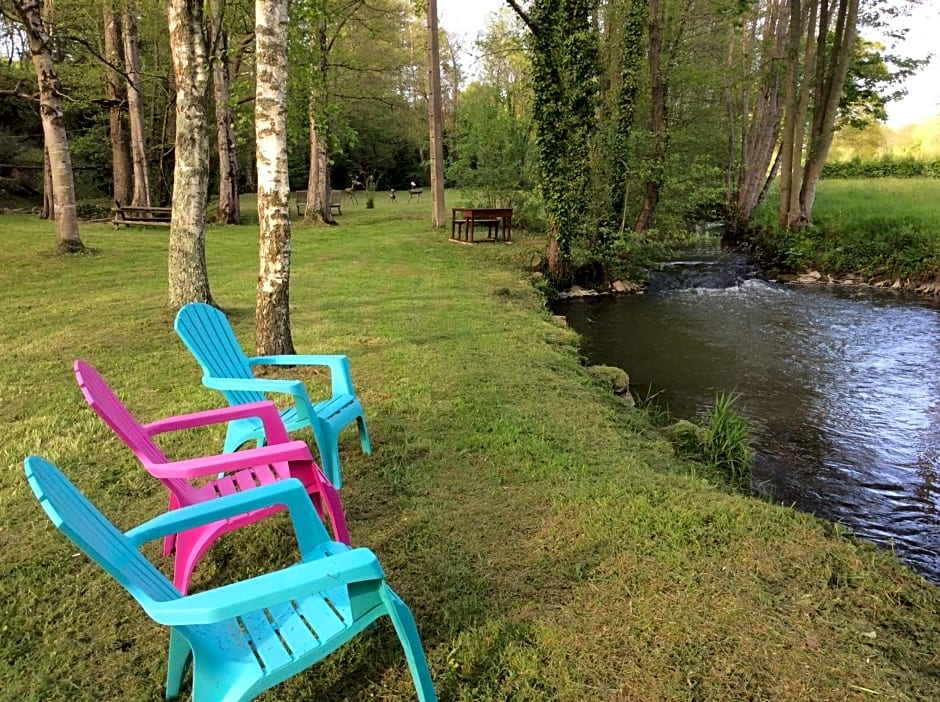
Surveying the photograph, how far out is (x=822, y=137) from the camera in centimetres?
1476

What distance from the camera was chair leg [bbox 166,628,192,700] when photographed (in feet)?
6.47

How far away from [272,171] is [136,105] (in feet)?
47.2

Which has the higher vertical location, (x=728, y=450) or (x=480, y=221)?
(x=480, y=221)

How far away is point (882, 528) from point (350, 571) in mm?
3756

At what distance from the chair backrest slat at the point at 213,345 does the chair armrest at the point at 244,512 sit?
4.96ft

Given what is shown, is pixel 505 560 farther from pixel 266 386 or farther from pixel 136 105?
pixel 136 105

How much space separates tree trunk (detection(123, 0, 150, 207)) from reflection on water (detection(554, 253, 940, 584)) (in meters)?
12.6

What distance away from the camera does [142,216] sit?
15.6m

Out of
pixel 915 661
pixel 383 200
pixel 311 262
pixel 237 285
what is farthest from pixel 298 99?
pixel 383 200

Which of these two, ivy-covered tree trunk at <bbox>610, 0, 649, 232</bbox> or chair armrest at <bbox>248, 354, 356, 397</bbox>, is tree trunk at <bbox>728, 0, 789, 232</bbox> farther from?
chair armrest at <bbox>248, 354, 356, 397</bbox>

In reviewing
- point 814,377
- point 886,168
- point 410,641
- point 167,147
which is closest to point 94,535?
point 410,641

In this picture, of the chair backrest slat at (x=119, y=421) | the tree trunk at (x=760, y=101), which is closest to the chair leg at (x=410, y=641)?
the chair backrest slat at (x=119, y=421)

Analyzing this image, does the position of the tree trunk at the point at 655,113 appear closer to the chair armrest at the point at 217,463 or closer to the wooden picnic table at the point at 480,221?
the wooden picnic table at the point at 480,221

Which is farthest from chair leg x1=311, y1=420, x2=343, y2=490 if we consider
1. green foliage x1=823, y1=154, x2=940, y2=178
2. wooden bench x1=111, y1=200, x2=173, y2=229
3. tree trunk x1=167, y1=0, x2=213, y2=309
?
green foliage x1=823, y1=154, x2=940, y2=178
